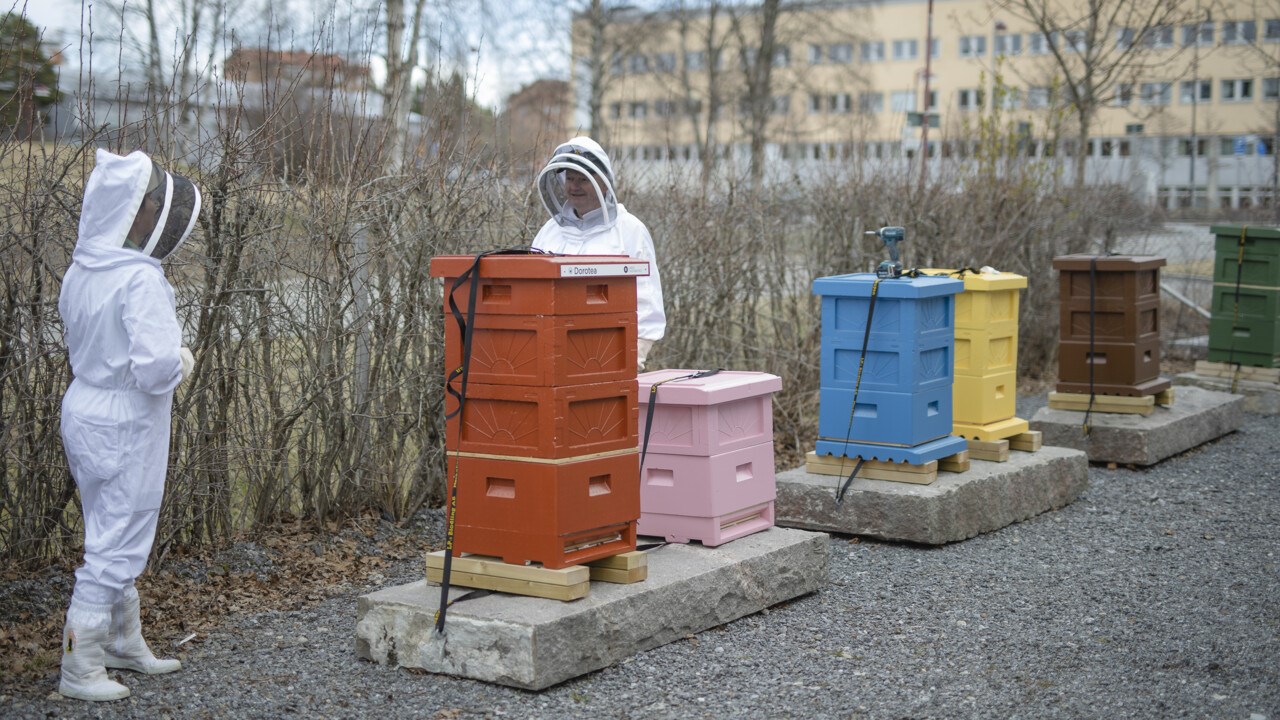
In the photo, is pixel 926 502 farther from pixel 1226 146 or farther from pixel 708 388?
pixel 1226 146

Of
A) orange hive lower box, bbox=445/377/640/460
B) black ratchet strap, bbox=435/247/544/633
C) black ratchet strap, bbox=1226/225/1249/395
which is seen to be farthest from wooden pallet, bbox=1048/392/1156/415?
black ratchet strap, bbox=435/247/544/633

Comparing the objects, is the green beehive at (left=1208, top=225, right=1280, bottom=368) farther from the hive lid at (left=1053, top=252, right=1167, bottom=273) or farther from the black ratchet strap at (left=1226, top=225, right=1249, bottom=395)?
the hive lid at (left=1053, top=252, right=1167, bottom=273)

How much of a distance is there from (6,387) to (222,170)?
53.8 inches

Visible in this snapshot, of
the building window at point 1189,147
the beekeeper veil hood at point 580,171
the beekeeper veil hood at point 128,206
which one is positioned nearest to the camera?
the beekeeper veil hood at point 128,206

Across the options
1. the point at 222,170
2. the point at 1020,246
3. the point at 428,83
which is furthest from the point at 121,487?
the point at 1020,246

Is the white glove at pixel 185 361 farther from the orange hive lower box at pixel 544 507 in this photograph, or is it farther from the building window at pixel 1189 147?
the building window at pixel 1189 147

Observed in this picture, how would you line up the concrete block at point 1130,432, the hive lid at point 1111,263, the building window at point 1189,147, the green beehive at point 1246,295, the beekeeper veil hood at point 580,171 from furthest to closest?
1. the building window at point 1189,147
2. the green beehive at point 1246,295
3. the concrete block at point 1130,432
4. the hive lid at point 1111,263
5. the beekeeper veil hood at point 580,171

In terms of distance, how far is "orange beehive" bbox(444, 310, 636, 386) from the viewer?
4.54 metres

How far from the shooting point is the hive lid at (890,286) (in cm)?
665

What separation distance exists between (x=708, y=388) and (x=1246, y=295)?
779 cm

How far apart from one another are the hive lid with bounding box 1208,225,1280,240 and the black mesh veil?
31.2 feet

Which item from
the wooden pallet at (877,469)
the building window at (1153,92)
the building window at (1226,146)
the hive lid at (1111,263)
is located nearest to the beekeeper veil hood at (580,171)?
the wooden pallet at (877,469)

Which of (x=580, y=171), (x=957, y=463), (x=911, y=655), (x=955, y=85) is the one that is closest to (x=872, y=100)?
(x=955, y=85)

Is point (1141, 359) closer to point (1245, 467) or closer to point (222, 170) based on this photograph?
point (1245, 467)
